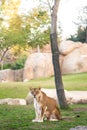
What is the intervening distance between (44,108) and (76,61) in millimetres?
24965

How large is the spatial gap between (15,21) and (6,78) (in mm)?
A: 9172

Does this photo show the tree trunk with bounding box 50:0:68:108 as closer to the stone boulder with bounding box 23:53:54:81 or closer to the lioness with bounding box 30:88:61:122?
the lioness with bounding box 30:88:61:122

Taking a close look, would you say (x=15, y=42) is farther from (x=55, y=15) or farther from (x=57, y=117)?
(x=57, y=117)

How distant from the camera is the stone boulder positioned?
34.1 metres

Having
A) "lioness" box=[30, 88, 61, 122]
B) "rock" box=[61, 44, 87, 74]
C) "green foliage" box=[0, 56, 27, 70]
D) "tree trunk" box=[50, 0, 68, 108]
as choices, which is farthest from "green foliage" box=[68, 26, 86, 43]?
"lioness" box=[30, 88, 61, 122]

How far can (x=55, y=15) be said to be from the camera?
1365 centimetres

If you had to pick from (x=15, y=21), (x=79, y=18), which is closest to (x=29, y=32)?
(x=15, y=21)

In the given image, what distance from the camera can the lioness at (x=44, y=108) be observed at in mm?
9156

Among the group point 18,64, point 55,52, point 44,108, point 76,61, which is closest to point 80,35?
point 18,64

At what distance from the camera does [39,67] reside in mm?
34188

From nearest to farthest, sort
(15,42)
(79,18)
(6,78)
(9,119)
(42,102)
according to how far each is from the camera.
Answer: (42,102) → (9,119) → (6,78) → (15,42) → (79,18)

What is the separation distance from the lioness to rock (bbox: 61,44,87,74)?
957 inches

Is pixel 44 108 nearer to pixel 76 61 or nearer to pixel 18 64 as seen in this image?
pixel 76 61

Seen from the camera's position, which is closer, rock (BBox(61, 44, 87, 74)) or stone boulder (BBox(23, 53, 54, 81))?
rock (BBox(61, 44, 87, 74))
